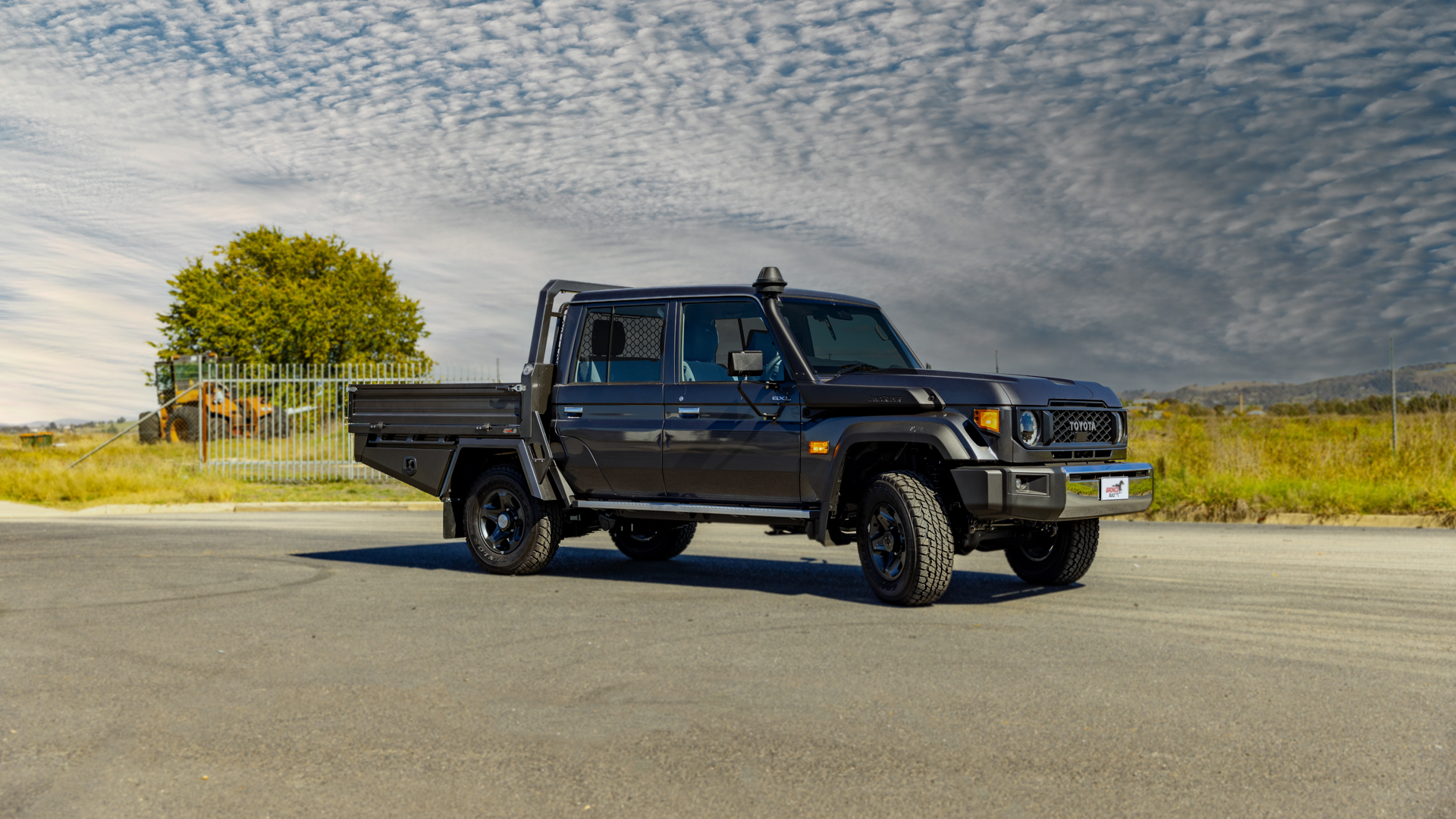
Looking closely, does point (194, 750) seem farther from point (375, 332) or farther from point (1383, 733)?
point (375, 332)

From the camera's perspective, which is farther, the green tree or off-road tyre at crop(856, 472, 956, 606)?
the green tree


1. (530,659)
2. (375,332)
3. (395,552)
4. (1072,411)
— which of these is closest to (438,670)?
(530,659)

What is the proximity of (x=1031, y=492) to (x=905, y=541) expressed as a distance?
87 cm

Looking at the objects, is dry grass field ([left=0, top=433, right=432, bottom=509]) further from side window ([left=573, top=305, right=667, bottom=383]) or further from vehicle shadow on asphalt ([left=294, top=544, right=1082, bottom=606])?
side window ([left=573, top=305, right=667, bottom=383])

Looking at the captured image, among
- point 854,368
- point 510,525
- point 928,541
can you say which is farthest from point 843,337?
point 510,525

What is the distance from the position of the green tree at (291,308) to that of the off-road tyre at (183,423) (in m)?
3.90

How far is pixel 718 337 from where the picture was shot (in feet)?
29.2

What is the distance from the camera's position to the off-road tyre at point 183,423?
138 feet

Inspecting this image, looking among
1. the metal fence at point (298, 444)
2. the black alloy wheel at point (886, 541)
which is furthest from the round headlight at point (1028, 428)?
the metal fence at point (298, 444)

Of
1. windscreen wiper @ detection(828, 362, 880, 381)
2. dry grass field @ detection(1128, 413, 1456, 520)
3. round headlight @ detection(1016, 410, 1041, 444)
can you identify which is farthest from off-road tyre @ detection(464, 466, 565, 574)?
dry grass field @ detection(1128, 413, 1456, 520)

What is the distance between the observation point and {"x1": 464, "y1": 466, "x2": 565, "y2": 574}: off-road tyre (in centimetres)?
966

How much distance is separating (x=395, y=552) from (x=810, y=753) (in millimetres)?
8005

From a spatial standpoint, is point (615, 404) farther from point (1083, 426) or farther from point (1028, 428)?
point (1083, 426)

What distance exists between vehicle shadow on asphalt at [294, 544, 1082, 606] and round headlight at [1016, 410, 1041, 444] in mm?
1257
